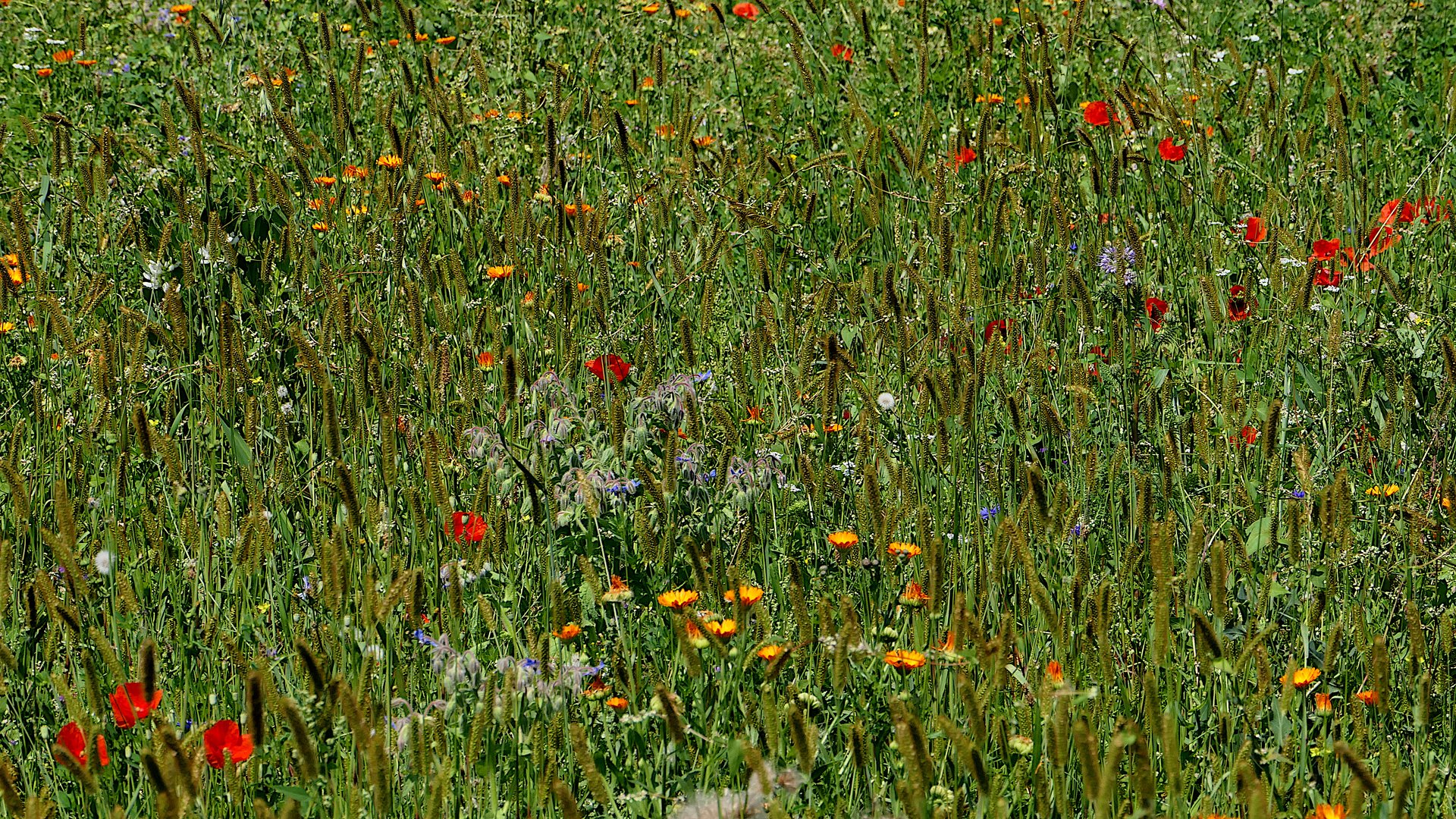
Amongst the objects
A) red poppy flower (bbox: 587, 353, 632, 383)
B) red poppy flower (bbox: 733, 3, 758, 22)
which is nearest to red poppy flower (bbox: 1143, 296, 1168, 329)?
red poppy flower (bbox: 587, 353, 632, 383)

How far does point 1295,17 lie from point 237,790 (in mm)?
4400

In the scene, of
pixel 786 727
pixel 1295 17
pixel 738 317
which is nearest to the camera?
pixel 786 727

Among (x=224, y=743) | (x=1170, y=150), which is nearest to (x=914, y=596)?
(x=224, y=743)

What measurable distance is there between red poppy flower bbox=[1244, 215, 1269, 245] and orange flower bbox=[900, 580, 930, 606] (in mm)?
1512

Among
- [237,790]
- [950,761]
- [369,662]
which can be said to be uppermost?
[369,662]

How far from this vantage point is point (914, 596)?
1.85 meters

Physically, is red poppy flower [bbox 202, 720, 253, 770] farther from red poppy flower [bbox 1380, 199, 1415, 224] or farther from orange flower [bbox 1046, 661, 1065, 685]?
red poppy flower [bbox 1380, 199, 1415, 224]

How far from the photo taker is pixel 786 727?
1724mm

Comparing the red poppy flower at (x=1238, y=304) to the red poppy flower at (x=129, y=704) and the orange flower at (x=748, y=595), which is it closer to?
the orange flower at (x=748, y=595)

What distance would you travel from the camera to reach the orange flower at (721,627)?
1.69m

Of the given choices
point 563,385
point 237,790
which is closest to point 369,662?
point 237,790

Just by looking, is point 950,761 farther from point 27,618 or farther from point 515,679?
point 27,618

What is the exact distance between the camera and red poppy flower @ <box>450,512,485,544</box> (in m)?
2.00

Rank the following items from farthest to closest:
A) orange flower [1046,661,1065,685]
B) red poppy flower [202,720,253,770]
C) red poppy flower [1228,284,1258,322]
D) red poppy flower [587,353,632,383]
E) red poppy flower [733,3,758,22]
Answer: red poppy flower [733,3,758,22]
red poppy flower [1228,284,1258,322]
red poppy flower [587,353,632,383]
orange flower [1046,661,1065,685]
red poppy flower [202,720,253,770]
